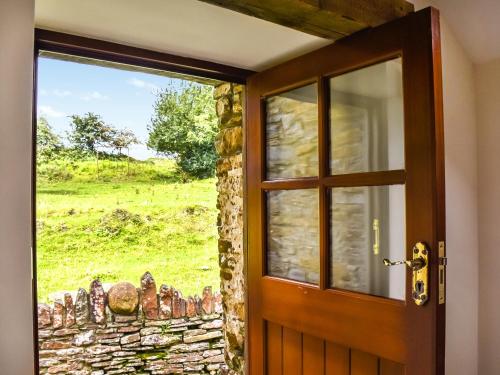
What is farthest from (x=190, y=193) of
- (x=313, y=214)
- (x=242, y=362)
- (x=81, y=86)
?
(x=313, y=214)

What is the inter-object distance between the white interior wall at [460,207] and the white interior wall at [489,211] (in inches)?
1.0

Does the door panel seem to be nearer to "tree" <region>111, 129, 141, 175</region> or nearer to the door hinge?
the door hinge

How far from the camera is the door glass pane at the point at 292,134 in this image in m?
1.77

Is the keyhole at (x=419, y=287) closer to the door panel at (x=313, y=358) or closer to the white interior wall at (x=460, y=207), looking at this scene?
the door panel at (x=313, y=358)

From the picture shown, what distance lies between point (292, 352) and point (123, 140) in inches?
137

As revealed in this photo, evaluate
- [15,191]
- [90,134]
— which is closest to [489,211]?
[15,191]

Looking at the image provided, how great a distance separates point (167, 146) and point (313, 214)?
11.2 feet

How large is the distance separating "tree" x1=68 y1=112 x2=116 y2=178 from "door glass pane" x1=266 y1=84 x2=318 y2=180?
3053 mm

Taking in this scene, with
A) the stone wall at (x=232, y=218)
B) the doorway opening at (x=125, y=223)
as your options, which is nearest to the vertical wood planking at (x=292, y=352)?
the stone wall at (x=232, y=218)

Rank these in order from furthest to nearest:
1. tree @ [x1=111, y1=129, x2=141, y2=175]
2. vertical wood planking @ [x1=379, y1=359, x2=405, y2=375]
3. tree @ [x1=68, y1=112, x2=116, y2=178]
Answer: tree @ [x1=111, y1=129, x2=141, y2=175]
tree @ [x1=68, y1=112, x2=116, y2=178]
vertical wood planking @ [x1=379, y1=359, x2=405, y2=375]

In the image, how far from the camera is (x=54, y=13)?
1.44 m

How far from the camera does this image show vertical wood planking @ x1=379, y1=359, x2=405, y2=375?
138 cm

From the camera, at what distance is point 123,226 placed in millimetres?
4551

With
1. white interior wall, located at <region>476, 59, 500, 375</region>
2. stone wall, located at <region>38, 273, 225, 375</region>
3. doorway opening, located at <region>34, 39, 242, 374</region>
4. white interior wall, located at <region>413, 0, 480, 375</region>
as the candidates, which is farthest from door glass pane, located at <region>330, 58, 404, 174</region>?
stone wall, located at <region>38, 273, 225, 375</region>
